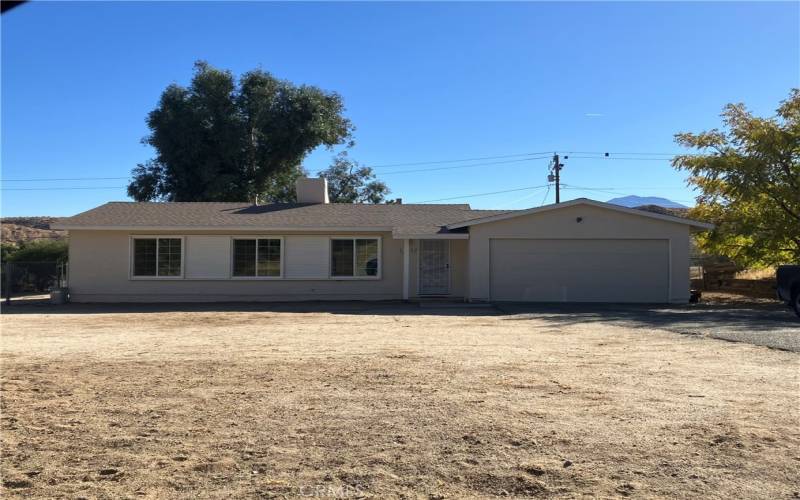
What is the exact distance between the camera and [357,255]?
68.1 feet

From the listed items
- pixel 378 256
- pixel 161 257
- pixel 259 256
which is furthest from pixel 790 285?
pixel 161 257

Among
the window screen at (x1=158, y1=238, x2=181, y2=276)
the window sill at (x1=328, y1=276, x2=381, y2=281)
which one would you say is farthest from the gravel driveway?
the window screen at (x1=158, y1=238, x2=181, y2=276)

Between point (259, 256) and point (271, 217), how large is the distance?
1.43 meters

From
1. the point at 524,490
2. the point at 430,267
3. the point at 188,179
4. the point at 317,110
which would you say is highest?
the point at 317,110

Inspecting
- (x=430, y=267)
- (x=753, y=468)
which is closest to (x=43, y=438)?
(x=753, y=468)

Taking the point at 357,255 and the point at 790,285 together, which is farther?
the point at 357,255

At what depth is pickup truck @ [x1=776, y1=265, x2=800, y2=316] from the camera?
15375 mm

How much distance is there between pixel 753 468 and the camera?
4.51 meters

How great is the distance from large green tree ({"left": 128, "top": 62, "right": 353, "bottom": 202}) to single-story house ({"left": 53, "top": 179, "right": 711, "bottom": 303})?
40.1ft

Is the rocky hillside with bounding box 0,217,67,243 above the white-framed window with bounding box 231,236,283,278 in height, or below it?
above

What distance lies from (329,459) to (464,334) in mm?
7464

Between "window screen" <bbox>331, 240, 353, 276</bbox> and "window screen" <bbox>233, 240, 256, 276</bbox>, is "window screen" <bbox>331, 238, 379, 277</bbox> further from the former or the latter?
"window screen" <bbox>233, 240, 256, 276</bbox>

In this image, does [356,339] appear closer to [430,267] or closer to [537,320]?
[537,320]

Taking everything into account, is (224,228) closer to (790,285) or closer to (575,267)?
(575,267)
